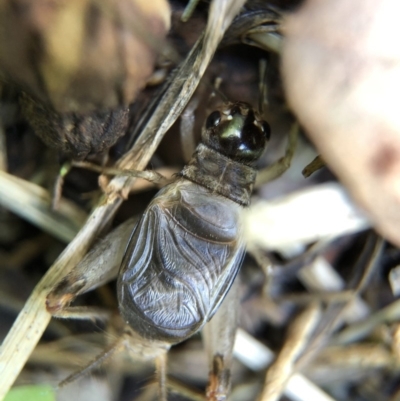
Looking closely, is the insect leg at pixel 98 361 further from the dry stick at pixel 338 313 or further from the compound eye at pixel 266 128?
the compound eye at pixel 266 128

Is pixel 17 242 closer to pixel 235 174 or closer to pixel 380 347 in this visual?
pixel 235 174

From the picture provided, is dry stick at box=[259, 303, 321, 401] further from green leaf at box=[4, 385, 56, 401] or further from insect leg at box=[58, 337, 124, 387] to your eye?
green leaf at box=[4, 385, 56, 401]

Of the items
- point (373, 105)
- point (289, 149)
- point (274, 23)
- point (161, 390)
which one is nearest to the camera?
point (373, 105)

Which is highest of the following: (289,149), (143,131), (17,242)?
(143,131)

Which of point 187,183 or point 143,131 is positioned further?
point 187,183

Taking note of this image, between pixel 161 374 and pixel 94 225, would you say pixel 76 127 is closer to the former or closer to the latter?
pixel 94 225

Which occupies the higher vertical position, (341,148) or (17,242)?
(341,148)

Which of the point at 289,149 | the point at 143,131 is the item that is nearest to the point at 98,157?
the point at 143,131

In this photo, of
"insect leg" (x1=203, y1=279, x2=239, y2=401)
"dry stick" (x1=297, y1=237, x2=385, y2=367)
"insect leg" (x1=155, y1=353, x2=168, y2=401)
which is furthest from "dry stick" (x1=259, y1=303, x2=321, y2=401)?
"insect leg" (x1=155, y1=353, x2=168, y2=401)
